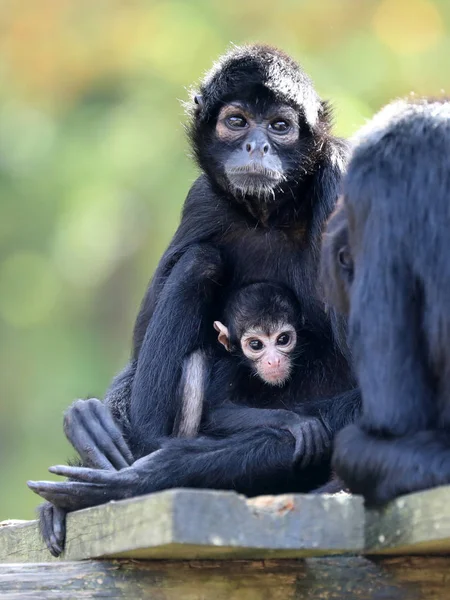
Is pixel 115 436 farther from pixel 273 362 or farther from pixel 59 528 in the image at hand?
pixel 273 362

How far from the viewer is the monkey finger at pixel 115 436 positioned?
5.81m

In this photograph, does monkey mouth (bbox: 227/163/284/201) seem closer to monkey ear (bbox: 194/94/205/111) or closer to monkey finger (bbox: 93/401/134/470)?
monkey ear (bbox: 194/94/205/111)

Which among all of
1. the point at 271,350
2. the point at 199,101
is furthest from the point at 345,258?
the point at 199,101

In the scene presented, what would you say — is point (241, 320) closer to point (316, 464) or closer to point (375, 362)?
point (316, 464)

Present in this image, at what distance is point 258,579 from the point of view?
14.4 ft

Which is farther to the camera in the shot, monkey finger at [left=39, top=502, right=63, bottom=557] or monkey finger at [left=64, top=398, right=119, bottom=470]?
monkey finger at [left=64, top=398, right=119, bottom=470]

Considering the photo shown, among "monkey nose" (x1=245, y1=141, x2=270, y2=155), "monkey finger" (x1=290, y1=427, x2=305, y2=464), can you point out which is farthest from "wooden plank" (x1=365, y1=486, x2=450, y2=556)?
"monkey nose" (x1=245, y1=141, x2=270, y2=155)

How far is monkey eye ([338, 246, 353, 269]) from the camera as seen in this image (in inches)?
A: 186

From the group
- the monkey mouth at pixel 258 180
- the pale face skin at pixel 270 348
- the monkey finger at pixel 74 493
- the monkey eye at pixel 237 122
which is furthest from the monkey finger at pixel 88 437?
the monkey eye at pixel 237 122

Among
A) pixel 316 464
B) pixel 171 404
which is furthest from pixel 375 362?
pixel 171 404

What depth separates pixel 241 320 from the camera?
660 cm

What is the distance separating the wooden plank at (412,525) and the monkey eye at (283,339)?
2.33m

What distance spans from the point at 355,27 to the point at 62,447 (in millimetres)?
8222

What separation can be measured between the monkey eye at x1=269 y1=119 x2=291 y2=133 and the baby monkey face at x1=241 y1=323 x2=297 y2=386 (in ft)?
3.77
